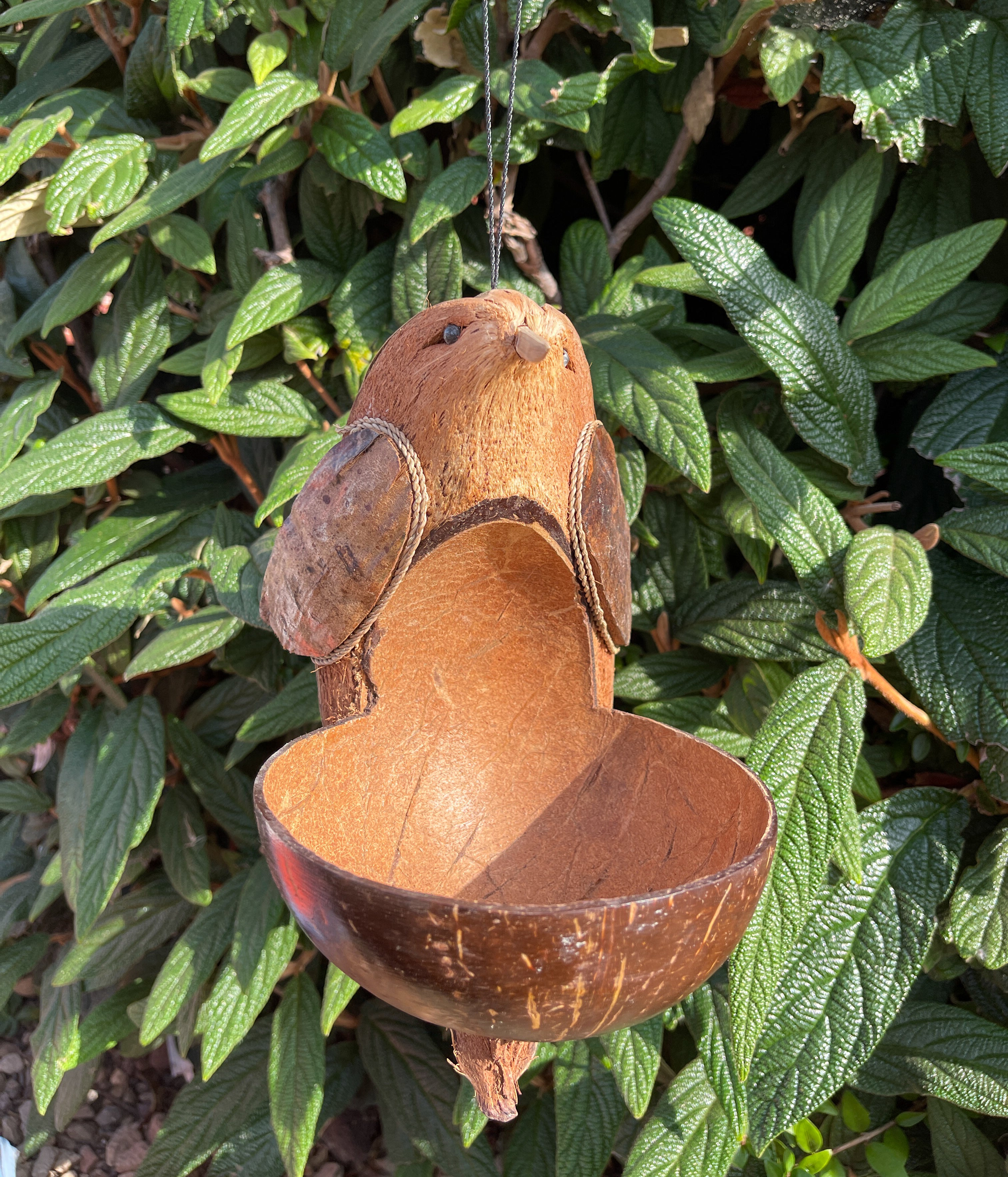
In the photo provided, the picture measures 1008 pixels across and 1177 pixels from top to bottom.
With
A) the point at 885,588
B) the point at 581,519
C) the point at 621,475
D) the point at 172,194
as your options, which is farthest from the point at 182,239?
the point at 885,588

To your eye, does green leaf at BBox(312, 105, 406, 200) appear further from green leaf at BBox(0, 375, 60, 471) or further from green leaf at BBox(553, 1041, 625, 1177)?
green leaf at BBox(553, 1041, 625, 1177)

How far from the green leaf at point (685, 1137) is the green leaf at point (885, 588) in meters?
0.46

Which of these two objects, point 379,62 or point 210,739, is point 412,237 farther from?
A: point 210,739

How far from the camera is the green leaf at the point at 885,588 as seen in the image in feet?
2.15

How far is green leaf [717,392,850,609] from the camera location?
73cm

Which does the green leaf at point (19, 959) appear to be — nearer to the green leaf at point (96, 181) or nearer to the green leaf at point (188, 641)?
the green leaf at point (188, 641)

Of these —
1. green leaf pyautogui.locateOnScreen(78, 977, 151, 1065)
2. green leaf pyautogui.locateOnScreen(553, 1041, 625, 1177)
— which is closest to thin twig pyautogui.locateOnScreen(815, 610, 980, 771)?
green leaf pyautogui.locateOnScreen(553, 1041, 625, 1177)

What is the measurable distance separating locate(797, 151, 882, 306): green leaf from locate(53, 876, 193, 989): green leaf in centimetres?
99

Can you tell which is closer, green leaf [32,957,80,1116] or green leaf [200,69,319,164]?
green leaf [200,69,319,164]

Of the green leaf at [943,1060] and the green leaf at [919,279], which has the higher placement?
the green leaf at [919,279]

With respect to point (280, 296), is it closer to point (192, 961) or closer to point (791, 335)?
point (791, 335)

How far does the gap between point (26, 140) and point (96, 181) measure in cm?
7

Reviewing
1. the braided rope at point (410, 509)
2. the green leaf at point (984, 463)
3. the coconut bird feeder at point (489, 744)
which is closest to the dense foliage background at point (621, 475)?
the green leaf at point (984, 463)

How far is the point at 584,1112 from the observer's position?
0.89m
